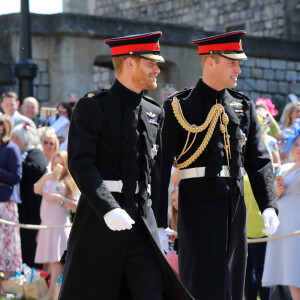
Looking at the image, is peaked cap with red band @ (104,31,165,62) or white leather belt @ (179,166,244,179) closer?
peaked cap with red band @ (104,31,165,62)

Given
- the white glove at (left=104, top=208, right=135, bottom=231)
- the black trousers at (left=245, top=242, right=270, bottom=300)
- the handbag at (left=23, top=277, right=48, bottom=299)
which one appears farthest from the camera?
the handbag at (left=23, top=277, right=48, bottom=299)

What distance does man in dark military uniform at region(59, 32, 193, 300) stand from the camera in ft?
16.5

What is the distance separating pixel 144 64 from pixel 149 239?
91cm

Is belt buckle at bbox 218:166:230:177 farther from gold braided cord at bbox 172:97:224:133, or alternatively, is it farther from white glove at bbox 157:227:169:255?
white glove at bbox 157:227:169:255

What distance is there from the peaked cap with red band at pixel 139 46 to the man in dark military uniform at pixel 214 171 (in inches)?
31.4

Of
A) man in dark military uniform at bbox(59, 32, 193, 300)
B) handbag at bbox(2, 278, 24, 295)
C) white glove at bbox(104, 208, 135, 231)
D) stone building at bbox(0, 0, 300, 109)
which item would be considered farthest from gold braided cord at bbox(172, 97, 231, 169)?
stone building at bbox(0, 0, 300, 109)

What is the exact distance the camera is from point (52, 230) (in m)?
9.28

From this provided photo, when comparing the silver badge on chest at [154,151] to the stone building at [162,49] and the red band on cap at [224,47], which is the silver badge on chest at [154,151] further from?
the stone building at [162,49]

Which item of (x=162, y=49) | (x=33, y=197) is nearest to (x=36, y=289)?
(x=33, y=197)

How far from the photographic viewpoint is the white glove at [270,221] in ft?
18.9

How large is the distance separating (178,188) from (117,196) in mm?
1088

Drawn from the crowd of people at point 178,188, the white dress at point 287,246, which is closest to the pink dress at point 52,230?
the crowd of people at point 178,188

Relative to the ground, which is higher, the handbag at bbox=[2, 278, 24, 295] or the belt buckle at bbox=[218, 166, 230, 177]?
the belt buckle at bbox=[218, 166, 230, 177]

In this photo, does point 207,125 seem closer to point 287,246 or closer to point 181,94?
point 181,94
